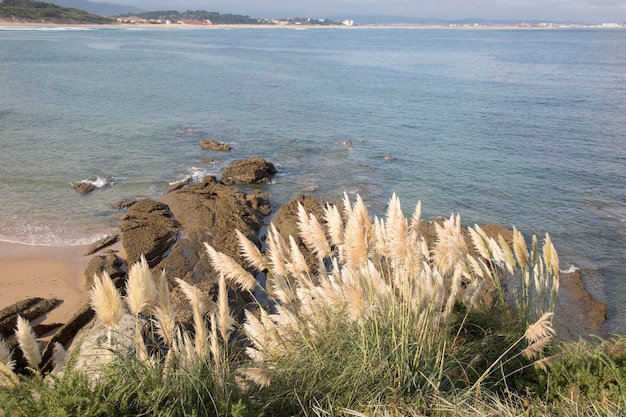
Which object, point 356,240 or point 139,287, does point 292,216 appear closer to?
point 356,240

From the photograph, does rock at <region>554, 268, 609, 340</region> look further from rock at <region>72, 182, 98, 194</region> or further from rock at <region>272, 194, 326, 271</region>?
rock at <region>72, 182, 98, 194</region>

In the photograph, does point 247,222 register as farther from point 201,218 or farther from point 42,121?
point 42,121

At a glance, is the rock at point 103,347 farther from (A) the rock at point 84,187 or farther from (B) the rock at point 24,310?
(A) the rock at point 84,187

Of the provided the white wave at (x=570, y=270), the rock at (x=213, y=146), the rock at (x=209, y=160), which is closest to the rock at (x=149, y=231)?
the rock at (x=209, y=160)

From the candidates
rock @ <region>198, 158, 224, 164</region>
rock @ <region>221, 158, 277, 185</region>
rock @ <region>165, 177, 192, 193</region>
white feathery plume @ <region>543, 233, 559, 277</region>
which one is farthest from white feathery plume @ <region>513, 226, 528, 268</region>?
rock @ <region>198, 158, 224, 164</region>

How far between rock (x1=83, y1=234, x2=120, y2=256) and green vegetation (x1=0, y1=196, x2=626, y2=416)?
776 cm

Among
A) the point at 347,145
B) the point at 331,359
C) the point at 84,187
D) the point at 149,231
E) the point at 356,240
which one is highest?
the point at 356,240

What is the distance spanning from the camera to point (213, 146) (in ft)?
69.0

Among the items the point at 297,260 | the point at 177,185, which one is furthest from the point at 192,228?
the point at 297,260

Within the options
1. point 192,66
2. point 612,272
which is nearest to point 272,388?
point 612,272

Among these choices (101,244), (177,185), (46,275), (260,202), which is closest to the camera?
(46,275)

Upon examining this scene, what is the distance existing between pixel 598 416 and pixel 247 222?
10.3 metres

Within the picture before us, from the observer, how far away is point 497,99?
1334 inches

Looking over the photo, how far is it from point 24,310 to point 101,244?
3.22 metres
